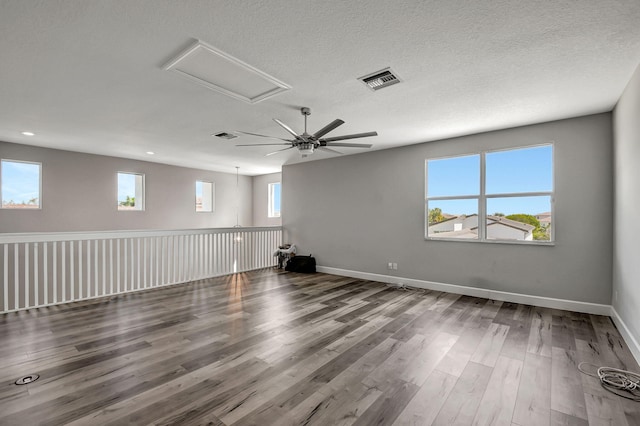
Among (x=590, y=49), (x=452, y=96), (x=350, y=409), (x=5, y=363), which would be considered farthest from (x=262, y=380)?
(x=590, y=49)

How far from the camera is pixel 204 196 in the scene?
9000 millimetres

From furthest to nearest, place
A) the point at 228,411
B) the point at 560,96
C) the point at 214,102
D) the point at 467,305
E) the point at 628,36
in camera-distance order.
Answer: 1. the point at 467,305
2. the point at 214,102
3. the point at 560,96
4. the point at 628,36
5. the point at 228,411

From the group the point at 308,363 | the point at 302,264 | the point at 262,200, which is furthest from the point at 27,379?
the point at 262,200

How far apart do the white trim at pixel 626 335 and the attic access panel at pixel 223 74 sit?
4117 mm

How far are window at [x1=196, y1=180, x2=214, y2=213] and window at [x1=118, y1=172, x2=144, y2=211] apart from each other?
155 cm

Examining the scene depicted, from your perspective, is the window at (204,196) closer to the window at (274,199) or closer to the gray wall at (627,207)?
the window at (274,199)

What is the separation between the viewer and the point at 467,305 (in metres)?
4.31

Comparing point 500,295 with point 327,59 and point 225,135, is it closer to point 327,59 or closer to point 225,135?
point 327,59

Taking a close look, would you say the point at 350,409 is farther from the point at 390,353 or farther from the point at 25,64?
the point at 25,64

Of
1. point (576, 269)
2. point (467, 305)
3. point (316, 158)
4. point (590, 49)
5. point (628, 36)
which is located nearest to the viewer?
point (628, 36)

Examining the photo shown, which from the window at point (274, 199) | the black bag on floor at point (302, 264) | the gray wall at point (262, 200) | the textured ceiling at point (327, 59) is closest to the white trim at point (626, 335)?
the textured ceiling at point (327, 59)

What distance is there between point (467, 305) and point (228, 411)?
363cm

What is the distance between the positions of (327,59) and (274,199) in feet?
24.0

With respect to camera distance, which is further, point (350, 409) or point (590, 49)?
point (590, 49)
